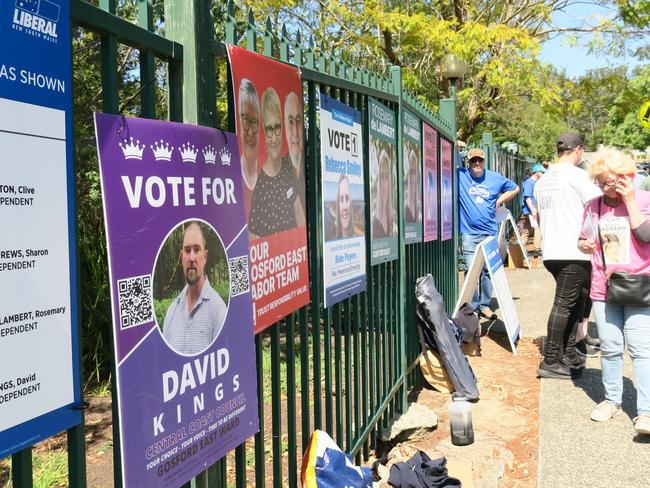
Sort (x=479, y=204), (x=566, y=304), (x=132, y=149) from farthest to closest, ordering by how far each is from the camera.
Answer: (x=479, y=204) → (x=566, y=304) → (x=132, y=149)

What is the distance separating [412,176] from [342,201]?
2.00 metres

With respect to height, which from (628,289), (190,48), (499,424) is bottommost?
(499,424)

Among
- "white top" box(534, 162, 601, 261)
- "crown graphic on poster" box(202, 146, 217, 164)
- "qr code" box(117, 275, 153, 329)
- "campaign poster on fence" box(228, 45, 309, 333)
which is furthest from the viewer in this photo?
"white top" box(534, 162, 601, 261)

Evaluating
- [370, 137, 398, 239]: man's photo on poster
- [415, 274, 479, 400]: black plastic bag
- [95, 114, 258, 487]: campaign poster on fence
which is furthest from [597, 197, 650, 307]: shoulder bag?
[95, 114, 258, 487]: campaign poster on fence

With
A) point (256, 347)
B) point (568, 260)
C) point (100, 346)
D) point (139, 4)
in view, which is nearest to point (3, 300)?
point (139, 4)

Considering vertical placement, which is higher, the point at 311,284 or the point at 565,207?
the point at 565,207

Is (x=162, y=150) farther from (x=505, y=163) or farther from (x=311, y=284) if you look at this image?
(x=505, y=163)

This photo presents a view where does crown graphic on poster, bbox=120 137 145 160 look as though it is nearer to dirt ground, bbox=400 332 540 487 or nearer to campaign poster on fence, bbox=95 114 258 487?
campaign poster on fence, bbox=95 114 258 487

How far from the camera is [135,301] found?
5.67ft

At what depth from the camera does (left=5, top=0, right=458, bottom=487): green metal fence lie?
185 cm

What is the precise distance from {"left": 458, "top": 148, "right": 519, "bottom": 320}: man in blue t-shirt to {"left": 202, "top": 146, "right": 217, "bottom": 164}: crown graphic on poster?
6318mm

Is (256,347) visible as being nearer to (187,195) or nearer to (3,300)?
(187,195)

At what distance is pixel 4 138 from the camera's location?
51.5 inches

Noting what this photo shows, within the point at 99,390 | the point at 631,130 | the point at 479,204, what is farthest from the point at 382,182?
the point at 631,130
